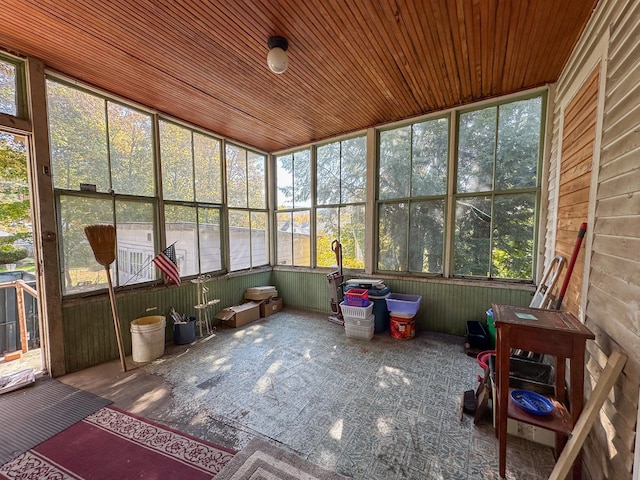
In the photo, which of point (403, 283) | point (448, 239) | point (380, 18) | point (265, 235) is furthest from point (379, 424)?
point (265, 235)

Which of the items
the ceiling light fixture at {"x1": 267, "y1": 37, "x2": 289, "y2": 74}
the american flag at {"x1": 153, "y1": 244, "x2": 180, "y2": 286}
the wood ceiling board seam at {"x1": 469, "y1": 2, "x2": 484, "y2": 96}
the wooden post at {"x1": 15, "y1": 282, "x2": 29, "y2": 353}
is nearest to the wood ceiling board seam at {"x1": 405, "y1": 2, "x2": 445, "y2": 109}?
the wood ceiling board seam at {"x1": 469, "y1": 2, "x2": 484, "y2": 96}

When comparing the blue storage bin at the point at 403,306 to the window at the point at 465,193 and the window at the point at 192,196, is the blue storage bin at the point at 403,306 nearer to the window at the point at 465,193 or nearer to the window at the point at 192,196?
the window at the point at 465,193

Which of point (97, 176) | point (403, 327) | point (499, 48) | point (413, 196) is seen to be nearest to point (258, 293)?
point (403, 327)

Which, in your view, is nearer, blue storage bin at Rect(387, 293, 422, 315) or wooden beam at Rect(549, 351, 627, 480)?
wooden beam at Rect(549, 351, 627, 480)

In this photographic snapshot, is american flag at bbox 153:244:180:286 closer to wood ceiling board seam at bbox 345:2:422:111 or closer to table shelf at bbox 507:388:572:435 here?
wood ceiling board seam at bbox 345:2:422:111

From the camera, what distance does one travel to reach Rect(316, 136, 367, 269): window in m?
5.05

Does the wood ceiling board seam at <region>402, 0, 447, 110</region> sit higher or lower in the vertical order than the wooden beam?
higher

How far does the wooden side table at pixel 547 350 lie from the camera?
1591 millimetres

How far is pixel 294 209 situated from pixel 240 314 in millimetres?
2588

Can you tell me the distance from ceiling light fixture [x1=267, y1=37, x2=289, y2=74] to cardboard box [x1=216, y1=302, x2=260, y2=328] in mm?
3985

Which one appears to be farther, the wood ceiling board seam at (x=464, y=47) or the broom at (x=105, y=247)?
the broom at (x=105, y=247)

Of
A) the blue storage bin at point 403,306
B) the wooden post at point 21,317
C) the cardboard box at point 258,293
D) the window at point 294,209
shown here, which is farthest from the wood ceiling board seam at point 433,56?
the wooden post at point 21,317

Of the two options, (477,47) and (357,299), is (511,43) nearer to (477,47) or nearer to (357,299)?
(477,47)

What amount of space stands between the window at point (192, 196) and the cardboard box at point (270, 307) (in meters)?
1.22
